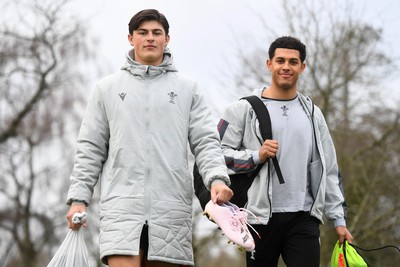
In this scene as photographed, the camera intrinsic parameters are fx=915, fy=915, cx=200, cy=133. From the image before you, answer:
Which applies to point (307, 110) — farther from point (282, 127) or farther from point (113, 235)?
point (113, 235)

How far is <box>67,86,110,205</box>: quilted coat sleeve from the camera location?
614 centimetres

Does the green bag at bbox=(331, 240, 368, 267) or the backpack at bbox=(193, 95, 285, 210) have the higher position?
the backpack at bbox=(193, 95, 285, 210)

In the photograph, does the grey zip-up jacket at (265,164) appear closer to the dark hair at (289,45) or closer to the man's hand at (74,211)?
the dark hair at (289,45)

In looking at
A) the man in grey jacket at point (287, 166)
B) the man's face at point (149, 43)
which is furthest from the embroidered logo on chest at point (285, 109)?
the man's face at point (149, 43)

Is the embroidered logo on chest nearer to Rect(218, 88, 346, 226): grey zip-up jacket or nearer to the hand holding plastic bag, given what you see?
Rect(218, 88, 346, 226): grey zip-up jacket

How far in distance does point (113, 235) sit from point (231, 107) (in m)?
1.78

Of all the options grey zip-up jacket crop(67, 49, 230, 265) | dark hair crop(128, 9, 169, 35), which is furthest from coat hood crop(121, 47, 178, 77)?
dark hair crop(128, 9, 169, 35)

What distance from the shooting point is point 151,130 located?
20.5 feet

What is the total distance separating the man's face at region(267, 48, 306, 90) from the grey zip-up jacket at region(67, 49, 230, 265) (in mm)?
987

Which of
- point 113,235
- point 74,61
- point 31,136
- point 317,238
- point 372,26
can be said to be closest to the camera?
point 113,235

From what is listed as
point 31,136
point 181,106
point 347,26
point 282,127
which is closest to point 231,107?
point 282,127

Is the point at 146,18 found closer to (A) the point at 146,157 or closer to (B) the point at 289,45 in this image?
(A) the point at 146,157

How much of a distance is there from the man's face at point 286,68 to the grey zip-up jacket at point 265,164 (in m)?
0.18

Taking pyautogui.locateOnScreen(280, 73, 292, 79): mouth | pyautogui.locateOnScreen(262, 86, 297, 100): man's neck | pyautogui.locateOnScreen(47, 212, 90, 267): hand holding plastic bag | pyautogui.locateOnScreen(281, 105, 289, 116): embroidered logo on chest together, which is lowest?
pyautogui.locateOnScreen(47, 212, 90, 267): hand holding plastic bag
